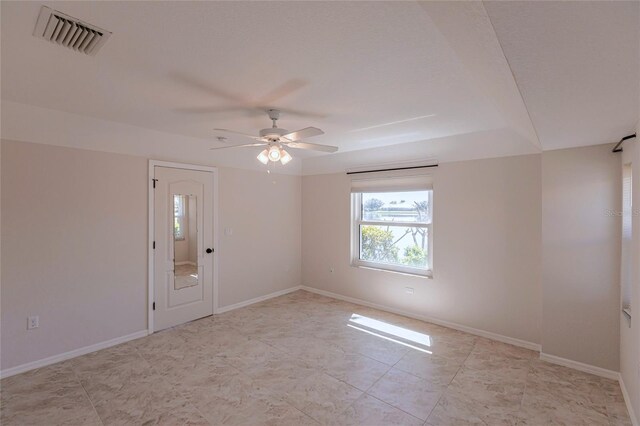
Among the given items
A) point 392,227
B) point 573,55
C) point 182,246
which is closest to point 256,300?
point 182,246

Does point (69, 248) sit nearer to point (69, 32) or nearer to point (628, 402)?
point (69, 32)

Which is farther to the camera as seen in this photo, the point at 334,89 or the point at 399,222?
the point at 399,222

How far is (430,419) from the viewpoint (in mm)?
2145

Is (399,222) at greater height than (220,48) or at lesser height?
lesser

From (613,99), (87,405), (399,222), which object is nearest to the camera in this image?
(613,99)

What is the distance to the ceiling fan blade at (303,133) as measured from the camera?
2.33 m

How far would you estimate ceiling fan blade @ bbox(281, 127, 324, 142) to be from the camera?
7.64 ft

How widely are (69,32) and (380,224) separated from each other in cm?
404

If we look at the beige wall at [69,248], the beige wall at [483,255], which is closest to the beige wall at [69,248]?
the beige wall at [69,248]

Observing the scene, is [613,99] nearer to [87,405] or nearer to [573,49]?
[573,49]

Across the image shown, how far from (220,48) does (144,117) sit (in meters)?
1.90

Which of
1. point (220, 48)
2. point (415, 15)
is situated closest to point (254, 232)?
point (220, 48)

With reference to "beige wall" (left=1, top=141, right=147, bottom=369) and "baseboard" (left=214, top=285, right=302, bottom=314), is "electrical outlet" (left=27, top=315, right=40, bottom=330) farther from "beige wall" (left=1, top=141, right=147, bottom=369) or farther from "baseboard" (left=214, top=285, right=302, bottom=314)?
"baseboard" (left=214, top=285, right=302, bottom=314)

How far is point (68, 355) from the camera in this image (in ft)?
9.85
